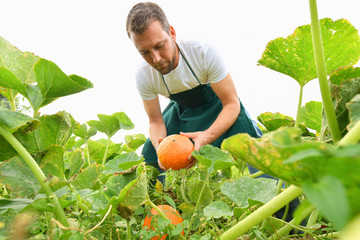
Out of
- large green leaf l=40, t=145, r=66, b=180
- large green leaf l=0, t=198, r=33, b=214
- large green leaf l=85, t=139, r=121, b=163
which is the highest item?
large green leaf l=40, t=145, r=66, b=180

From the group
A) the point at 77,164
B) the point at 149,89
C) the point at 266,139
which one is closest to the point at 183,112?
the point at 149,89

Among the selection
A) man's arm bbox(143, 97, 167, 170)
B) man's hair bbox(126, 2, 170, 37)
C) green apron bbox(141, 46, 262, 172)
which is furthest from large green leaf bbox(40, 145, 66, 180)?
man's arm bbox(143, 97, 167, 170)

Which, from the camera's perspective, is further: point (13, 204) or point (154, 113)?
point (154, 113)

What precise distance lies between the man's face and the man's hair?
0.08 feet

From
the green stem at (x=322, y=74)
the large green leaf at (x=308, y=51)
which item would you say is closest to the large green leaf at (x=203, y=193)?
the green stem at (x=322, y=74)

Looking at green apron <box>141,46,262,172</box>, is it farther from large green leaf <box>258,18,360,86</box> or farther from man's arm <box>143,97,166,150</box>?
large green leaf <box>258,18,360,86</box>

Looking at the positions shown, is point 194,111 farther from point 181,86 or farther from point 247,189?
point 247,189

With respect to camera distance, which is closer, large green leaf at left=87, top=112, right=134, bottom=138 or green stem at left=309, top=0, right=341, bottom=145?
green stem at left=309, top=0, right=341, bottom=145

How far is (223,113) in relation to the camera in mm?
1563

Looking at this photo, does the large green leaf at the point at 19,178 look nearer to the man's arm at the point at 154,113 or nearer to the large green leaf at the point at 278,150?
the large green leaf at the point at 278,150

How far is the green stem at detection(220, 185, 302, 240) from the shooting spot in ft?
1.47

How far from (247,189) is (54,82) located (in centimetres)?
47

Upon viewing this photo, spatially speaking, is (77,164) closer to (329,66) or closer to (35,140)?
(35,140)

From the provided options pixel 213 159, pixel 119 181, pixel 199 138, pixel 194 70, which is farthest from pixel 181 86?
pixel 119 181
